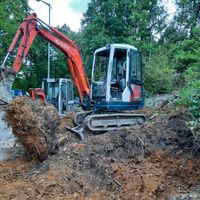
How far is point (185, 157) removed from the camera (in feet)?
20.9

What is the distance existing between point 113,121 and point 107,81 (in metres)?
1.01

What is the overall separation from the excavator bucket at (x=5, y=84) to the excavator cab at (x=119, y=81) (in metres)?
2.42

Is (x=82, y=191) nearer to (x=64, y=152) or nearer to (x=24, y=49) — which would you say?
(x=64, y=152)

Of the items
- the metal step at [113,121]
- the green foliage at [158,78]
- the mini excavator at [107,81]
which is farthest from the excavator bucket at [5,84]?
the green foliage at [158,78]

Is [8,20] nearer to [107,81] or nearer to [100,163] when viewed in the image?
[107,81]

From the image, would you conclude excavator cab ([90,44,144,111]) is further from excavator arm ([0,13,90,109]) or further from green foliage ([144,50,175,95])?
green foliage ([144,50,175,95])

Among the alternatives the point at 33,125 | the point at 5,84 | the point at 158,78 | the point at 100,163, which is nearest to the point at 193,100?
the point at 100,163

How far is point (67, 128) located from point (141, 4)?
18278 mm

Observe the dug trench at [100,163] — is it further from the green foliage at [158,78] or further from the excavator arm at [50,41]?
the green foliage at [158,78]

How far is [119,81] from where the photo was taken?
8562 millimetres

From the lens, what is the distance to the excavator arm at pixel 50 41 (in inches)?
312

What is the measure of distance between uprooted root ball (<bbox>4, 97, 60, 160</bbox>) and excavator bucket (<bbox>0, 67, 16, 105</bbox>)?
1.19 feet

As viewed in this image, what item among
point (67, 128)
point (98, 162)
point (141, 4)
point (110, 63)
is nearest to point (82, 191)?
point (98, 162)

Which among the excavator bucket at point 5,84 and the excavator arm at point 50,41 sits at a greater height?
the excavator arm at point 50,41
